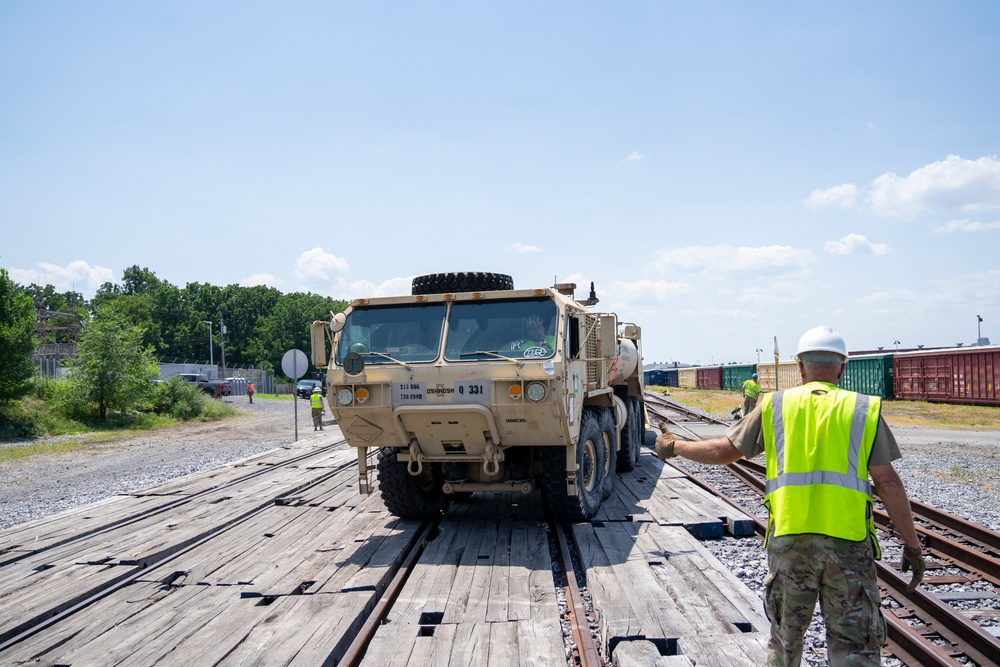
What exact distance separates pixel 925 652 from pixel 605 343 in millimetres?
4512

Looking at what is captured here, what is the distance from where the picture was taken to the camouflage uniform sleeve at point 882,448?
323 cm

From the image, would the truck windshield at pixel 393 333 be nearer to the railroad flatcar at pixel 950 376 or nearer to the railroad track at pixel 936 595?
the railroad track at pixel 936 595

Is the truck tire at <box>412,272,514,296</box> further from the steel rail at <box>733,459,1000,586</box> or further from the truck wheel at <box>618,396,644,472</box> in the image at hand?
the steel rail at <box>733,459,1000,586</box>

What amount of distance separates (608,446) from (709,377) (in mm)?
46436

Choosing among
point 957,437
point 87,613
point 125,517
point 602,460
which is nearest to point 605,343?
point 602,460

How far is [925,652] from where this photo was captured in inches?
170

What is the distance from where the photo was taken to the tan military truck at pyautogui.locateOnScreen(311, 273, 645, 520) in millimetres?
7004

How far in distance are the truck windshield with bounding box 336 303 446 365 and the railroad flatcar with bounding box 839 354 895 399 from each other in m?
27.8

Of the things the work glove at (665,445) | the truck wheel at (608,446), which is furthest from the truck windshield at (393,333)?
the work glove at (665,445)

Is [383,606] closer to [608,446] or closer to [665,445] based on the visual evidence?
[665,445]

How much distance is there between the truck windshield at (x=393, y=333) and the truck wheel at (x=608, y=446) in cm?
273

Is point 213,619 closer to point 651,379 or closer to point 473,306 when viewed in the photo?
point 473,306

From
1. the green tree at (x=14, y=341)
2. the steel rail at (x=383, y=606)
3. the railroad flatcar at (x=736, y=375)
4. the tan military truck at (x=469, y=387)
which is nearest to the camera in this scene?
the steel rail at (x=383, y=606)

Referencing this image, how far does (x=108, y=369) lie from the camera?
968 inches
